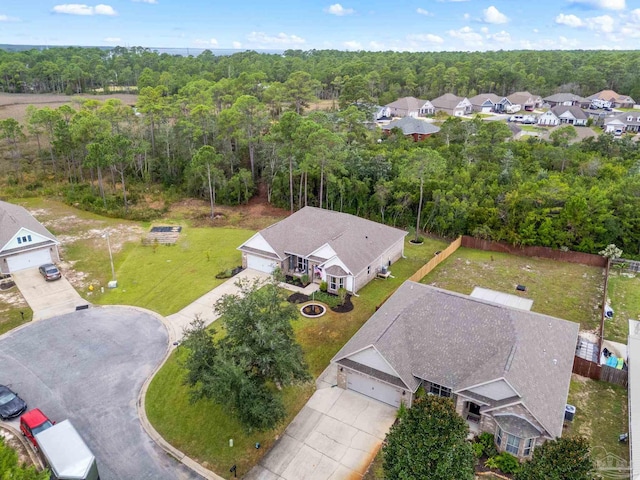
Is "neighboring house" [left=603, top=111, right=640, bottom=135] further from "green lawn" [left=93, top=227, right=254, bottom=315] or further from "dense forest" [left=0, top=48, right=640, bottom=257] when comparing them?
"green lawn" [left=93, top=227, right=254, bottom=315]

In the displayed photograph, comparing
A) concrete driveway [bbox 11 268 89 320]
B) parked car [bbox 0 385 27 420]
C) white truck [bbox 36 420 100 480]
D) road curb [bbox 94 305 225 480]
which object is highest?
white truck [bbox 36 420 100 480]

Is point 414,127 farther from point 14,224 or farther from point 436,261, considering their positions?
point 14,224

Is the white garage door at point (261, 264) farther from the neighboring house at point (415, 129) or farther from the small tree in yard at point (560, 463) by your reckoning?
the neighboring house at point (415, 129)

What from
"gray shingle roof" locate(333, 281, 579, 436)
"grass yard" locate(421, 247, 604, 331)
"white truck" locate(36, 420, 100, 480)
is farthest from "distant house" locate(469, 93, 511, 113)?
"white truck" locate(36, 420, 100, 480)

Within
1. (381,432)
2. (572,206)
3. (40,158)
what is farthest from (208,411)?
(40,158)

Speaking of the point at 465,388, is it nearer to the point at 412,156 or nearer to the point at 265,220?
the point at 412,156

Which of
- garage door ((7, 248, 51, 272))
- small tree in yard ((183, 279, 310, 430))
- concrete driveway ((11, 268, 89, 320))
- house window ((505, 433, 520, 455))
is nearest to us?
small tree in yard ((183, 279, 310, 430))

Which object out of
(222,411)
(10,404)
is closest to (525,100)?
(222,411)
